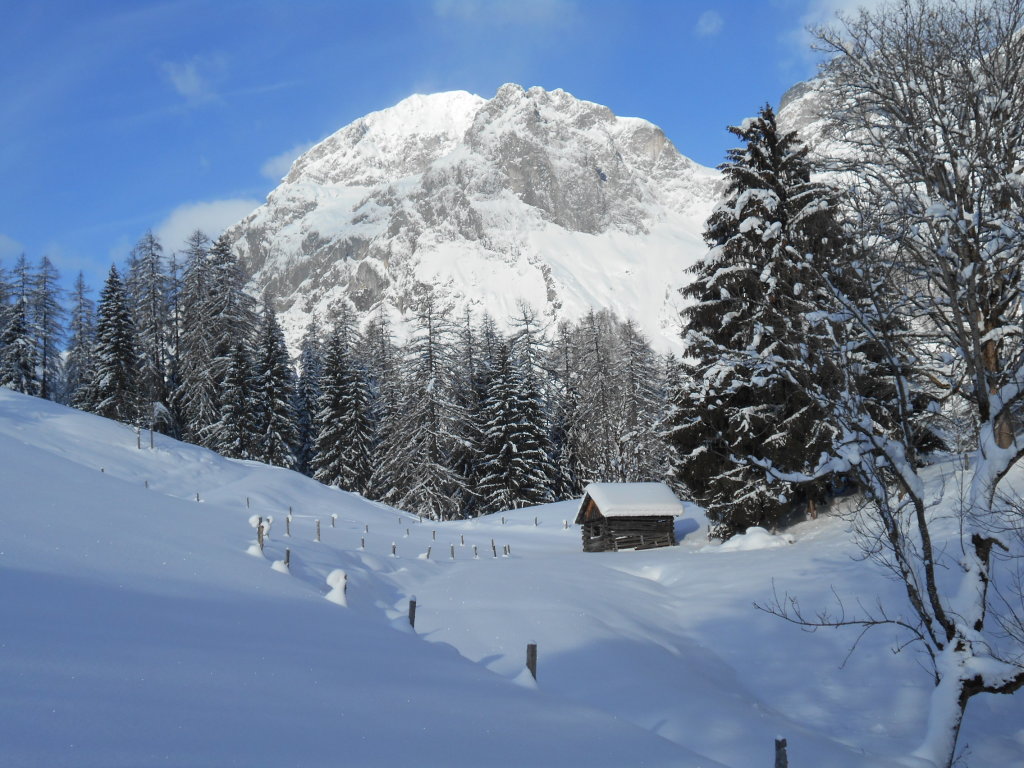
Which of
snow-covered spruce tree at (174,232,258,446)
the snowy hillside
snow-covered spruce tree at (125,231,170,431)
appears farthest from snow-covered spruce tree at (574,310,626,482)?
snow-covered spruce tree at (125,231,170,431)

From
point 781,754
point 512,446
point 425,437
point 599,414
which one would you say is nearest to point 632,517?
point 512,446

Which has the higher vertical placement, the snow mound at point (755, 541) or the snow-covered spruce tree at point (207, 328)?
the snow-covered spruce tree at point (207, 328)

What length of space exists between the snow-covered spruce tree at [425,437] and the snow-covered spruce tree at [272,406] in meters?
6.43

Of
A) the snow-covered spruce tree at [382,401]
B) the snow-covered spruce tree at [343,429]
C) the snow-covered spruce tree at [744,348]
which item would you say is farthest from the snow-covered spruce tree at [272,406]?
the snow-covered spruce tree at [744,348]

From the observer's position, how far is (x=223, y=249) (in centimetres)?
4544

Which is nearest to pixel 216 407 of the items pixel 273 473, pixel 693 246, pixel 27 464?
pixel 273 473

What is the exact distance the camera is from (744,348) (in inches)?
834

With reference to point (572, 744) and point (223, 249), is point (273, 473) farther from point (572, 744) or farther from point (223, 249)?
point (572, 744)

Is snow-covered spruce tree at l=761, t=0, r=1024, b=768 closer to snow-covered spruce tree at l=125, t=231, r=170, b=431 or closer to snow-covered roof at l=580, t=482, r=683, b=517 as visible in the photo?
snow-covered roof at l=580, t=482, r=683, b=517

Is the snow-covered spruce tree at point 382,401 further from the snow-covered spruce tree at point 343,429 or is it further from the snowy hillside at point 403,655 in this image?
the snowy hillside at point 403,655

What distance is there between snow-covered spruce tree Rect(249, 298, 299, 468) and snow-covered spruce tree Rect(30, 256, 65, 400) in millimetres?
12977

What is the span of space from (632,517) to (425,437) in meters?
17.2

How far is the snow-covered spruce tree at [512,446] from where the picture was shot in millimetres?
44562

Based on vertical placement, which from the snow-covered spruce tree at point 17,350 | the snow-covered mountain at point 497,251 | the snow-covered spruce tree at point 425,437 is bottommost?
the snow-covered spruce tree at point 425,437
